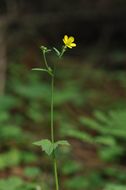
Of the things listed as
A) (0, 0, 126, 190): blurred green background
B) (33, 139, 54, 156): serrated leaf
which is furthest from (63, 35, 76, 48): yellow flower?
(0, 0, 126, 190): blurred green background

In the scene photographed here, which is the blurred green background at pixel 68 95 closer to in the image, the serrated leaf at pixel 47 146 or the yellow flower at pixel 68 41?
the serrated leaf at pixel 47 146

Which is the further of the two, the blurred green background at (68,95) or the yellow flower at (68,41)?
the blurred green background at (68,95)

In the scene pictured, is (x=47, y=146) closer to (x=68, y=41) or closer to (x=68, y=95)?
(x=68, y=41)

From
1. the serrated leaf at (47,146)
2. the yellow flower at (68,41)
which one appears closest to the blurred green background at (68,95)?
the serrated leaf at (47,146)

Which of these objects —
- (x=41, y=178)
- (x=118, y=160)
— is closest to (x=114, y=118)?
(x=118, y=160)

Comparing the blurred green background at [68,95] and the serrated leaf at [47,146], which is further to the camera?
the blurred green background at [68,95]

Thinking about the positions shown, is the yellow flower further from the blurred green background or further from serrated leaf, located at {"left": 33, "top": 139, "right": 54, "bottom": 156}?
the blurred green background

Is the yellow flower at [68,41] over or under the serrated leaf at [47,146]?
over

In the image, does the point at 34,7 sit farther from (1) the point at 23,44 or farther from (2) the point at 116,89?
(2) the point at 116,89
